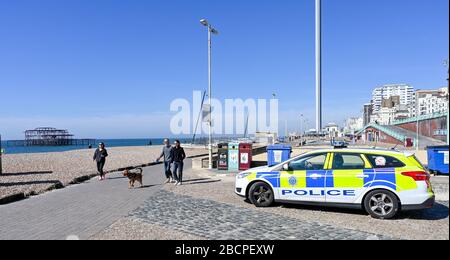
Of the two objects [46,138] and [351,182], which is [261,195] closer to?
[351,182]

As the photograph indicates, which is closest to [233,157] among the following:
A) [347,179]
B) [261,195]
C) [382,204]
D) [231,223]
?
[261,195]

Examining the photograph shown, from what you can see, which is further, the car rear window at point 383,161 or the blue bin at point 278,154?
the blue bin at point 278,154

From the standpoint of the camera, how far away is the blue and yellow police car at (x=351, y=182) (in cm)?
638

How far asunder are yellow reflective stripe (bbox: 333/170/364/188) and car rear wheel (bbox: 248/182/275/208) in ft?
5.07

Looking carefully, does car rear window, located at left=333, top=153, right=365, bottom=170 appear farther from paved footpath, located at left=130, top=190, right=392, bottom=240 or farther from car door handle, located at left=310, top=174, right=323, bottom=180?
paved footpath, located at left=130, top=190, right=392, bottom=240

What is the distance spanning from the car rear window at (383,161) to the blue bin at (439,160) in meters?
7.87

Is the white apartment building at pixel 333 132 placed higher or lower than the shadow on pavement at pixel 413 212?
higher

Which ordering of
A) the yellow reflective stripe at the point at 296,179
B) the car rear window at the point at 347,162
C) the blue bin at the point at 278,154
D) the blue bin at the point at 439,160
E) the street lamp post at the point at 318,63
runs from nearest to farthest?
the car rear window at the point at 347,162 < the yellow reflective stripe at the point at 296,179 < the blue bin at the point at 439,160 < the blue bin at the point at 278,154 < the street lamp post at the point at 318,63

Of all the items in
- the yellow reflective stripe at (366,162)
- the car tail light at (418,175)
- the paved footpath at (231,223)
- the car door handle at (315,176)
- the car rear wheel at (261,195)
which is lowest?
the paved footpath at (231,223)

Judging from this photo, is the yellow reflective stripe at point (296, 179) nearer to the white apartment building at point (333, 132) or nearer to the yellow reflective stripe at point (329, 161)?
the yellow reflective stripe at point (329, 161)

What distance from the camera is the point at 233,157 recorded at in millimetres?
14859

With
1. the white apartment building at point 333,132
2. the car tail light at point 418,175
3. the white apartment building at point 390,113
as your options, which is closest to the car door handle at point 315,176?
the car tail light at point 418,175
